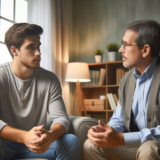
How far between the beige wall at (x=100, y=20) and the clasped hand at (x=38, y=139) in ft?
10.2

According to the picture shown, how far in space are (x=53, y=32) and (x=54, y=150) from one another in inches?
106

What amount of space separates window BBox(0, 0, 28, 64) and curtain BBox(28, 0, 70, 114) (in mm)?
136

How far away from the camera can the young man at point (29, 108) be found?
143cm

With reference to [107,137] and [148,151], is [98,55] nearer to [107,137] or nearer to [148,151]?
[107,137]

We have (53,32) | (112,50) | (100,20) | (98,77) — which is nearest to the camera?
(53,32)

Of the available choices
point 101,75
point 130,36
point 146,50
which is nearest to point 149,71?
point 146,50

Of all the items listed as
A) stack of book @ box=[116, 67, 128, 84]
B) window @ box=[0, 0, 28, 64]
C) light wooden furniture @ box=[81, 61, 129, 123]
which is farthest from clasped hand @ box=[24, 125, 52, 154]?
stack of book @ box=[116, 67, 128, 84]

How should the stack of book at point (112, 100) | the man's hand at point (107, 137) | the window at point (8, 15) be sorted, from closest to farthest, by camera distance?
the man's hand at point (107, 137) < the window at point (8, 15) < the stack of book at point (112, 100)

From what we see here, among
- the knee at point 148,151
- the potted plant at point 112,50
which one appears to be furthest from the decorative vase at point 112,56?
the knee at point 148,151

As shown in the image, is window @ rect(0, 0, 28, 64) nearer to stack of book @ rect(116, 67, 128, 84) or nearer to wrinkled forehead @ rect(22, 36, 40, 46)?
wrinkled forehead @ rect(22, 36, 40, 46)

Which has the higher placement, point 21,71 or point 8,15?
point 8,15

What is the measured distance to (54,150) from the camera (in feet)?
4.93

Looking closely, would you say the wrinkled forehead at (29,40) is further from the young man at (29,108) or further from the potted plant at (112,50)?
the potted plant at (112,50)

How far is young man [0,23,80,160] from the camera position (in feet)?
4.68
